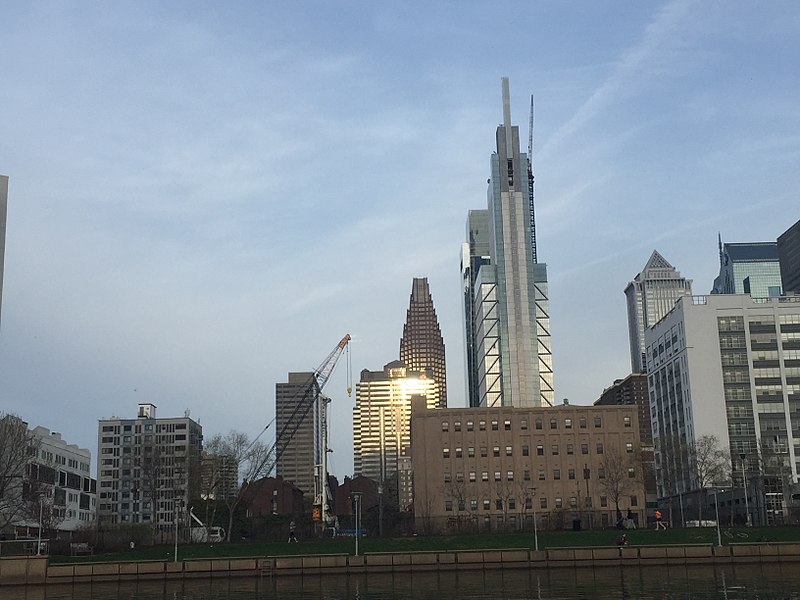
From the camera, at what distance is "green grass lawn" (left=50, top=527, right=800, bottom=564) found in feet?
268

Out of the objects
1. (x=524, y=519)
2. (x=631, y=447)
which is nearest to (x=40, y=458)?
(x=524, y=519)

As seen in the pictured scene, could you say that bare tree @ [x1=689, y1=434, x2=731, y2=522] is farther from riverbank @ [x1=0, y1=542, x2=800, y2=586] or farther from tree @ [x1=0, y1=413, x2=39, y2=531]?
tree @ [x1=0, y1=413, x2=39, y2=531]

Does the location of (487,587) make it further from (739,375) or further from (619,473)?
(739,375)

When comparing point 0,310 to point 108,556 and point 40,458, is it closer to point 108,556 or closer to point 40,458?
point 40,458

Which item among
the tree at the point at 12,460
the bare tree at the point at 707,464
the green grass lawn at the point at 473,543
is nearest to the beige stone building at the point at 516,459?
the bare tree at the point at 707,464

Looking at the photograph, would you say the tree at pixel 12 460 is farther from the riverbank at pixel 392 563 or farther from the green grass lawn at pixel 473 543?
the riverbank at pixel 392 563

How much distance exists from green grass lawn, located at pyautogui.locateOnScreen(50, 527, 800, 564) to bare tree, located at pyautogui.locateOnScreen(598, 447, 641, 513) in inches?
1824

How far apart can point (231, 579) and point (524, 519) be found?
76.9 m

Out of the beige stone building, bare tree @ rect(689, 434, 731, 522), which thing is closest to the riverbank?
bare tree @ rect(689, 434, 731, 522)

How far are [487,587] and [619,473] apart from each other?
88.1 metres

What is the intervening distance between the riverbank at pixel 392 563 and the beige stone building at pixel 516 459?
246 ft

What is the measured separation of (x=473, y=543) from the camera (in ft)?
285

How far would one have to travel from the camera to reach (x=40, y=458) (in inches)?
6590

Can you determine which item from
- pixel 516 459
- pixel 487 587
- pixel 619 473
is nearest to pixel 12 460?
pixel 487 587
